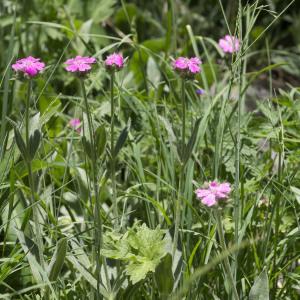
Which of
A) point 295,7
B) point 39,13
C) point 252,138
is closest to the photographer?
point 252,138

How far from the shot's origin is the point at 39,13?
2506 millimetres

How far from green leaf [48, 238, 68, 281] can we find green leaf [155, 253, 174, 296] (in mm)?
175

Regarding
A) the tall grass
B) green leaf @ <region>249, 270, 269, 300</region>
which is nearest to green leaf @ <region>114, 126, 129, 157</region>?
the tall grass

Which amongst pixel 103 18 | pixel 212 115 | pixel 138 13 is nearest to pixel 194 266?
pixel 212 115

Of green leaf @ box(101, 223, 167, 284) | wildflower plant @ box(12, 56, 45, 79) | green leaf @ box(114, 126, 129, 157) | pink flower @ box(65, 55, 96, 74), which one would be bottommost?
green leaf @ box(101, 223, 167, 284)

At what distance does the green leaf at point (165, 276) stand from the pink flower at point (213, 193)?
0.17 meters

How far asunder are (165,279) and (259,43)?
2295 mm

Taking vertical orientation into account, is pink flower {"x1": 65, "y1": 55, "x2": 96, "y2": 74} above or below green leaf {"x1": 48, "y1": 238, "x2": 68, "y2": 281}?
above

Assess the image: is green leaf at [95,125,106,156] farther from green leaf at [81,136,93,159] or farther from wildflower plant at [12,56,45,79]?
wildflower plant at [12,56,45,79]

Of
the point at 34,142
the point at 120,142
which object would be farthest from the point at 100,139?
the point at 34,142

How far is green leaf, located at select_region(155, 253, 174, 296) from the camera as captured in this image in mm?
1098

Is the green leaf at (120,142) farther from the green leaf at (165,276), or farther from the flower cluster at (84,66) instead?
the green leaf at (165,276)

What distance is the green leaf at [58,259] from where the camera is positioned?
1.12m

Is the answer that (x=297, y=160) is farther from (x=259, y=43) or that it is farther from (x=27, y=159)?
(x=259, y=43)
